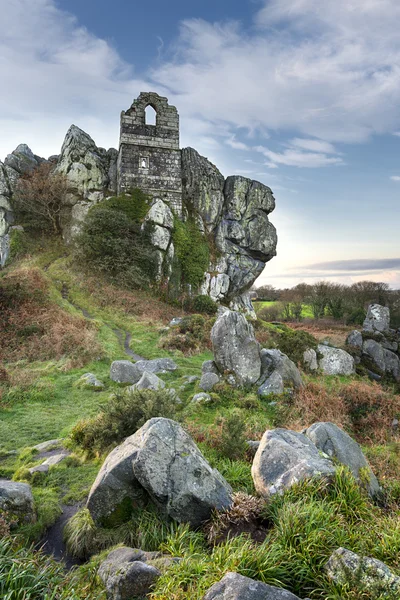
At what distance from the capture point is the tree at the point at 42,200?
39062 millimetres

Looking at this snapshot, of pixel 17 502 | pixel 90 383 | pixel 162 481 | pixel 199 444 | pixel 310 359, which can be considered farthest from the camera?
pixel 310 359

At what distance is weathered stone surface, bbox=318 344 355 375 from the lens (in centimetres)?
2195

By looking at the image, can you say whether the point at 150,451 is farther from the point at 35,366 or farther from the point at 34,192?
the point at 34,192

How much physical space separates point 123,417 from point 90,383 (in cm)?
623

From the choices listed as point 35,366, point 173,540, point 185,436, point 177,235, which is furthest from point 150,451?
point 177,235

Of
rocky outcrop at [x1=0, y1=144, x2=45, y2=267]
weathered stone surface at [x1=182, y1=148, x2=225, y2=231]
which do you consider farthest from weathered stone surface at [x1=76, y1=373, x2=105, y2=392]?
weathered stone surface at [x1=182, y1=148, x2=225, y2=231]

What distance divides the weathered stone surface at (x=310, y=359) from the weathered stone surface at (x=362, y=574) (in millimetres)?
16489

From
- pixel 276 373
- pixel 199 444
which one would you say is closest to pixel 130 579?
pixel 199 444

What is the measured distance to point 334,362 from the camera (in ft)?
73.3

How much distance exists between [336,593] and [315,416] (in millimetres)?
9001

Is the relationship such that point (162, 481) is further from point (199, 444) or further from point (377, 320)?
point (377, 320)

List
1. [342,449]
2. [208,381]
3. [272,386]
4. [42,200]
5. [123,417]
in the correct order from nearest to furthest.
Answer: [342,449]
[123,417]
[208,381]
[272,386]
[42,200]

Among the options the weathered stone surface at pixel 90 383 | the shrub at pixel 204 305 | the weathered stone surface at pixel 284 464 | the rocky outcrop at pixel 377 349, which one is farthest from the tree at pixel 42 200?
the weathered stone surface at pixel 284 464

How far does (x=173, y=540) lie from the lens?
5.25 metres
